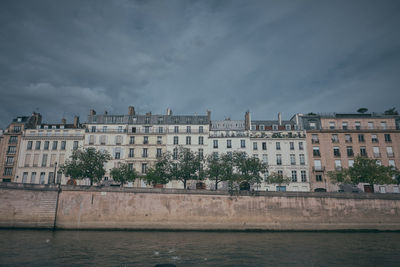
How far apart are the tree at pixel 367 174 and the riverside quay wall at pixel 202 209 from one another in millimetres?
4537

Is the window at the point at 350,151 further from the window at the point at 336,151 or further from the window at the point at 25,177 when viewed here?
the window at the point at 25,177

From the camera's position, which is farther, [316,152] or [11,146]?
[11,146]

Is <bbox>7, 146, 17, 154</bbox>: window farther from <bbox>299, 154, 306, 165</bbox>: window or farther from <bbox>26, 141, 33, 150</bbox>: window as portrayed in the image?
<bbox>299, 154, 306, 165</bbox>: window

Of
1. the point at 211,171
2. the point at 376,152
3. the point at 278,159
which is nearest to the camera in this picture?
the point at 211,171

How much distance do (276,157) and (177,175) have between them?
68.8ft

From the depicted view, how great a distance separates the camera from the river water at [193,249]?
823 inches

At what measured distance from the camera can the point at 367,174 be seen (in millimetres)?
43062

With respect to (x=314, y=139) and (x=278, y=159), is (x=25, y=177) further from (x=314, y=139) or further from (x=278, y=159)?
(x=314, y=139)

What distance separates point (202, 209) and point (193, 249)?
13209 millimetres

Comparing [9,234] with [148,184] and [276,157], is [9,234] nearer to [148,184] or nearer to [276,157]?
[148,184]

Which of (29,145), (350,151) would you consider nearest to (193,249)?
(350,151)

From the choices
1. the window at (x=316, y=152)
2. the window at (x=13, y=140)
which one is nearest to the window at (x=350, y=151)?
the window at (x=316, y=152)

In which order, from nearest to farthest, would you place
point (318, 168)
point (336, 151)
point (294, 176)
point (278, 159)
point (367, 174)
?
1. point (367, 174)
2. point (318, 168)
3. point (294, 176)
4. point (336, 151)
5. point (278, 159)

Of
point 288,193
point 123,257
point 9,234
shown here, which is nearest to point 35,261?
point 123,257
